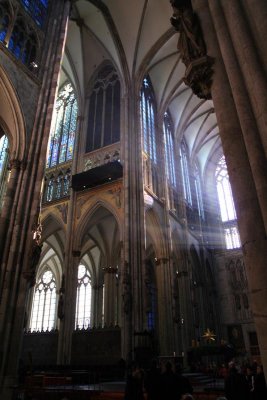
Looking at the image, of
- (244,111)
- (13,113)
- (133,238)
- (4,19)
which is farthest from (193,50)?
(133,238)

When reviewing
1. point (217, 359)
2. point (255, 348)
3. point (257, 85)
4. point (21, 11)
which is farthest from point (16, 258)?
point (255, 348)

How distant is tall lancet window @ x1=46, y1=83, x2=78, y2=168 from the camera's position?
22422 millimetres

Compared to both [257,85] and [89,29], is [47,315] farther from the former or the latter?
[257,85]

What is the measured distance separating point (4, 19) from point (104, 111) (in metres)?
10.8

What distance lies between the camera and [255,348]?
2344 centimetres

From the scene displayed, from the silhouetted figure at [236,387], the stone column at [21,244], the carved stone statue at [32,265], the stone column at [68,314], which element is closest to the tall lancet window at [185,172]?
the stone column at [68,314]

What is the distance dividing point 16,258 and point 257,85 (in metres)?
7.74

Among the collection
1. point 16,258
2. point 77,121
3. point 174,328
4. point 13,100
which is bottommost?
point 174,328

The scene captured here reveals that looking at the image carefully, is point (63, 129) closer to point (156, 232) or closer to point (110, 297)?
point (156, 232)

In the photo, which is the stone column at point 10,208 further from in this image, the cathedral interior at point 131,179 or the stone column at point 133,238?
the stone column at point 133,238

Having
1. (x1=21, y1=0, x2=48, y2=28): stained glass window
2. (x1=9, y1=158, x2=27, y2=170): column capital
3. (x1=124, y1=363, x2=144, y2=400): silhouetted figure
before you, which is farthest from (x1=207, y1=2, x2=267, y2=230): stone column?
(x1=21, y1=0, x2=48, y2=28): stained glass window

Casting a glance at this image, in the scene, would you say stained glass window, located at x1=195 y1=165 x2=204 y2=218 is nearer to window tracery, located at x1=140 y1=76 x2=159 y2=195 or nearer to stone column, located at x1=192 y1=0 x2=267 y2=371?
window tracery, located at x1=140 y1=76 x2=159 y2=195

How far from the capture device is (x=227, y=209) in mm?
31109

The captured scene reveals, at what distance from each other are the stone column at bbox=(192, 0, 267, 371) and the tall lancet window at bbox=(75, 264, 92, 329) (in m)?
23.0
